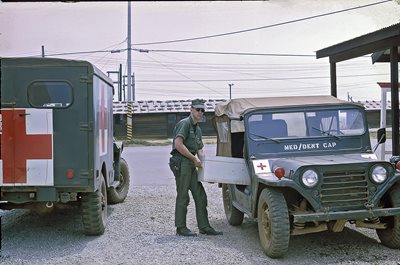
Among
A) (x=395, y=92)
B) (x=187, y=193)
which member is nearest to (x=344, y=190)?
(x=187, y=193)

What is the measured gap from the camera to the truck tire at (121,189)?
9609 mm

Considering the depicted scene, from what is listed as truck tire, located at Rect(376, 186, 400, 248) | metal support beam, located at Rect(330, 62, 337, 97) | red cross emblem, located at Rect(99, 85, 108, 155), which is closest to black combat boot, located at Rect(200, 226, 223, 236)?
red cross emblem, located at Rect(99, 85, 108, 155)

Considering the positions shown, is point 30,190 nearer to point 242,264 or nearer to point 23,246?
point 23,246

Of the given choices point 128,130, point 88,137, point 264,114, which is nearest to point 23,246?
point 88,137

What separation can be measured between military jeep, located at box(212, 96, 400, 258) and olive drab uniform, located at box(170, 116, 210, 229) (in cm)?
39

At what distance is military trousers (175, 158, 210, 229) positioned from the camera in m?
6.79

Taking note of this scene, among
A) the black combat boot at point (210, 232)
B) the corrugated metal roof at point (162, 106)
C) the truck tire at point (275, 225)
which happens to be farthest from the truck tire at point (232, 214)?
the corrugated metal roof at point (162, 106)

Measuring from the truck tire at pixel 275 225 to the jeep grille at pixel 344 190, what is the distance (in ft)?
1.51

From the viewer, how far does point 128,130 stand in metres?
33.3

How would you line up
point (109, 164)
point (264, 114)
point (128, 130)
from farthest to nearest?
→ 1. point (128, 130)
2. point (109, 164)
3. point (264, 114)

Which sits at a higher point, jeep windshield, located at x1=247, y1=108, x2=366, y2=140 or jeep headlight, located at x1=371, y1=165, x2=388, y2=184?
jeep windshield, located at x1=247, y1=108, x2=366, y2=140

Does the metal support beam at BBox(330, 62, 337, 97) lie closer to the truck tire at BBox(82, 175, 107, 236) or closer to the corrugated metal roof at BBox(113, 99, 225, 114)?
the truck tire at BBox(82, 175, 107, 236)

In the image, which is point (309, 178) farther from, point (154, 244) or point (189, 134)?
point (154, 244)

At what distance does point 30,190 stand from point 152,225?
2097 mm
